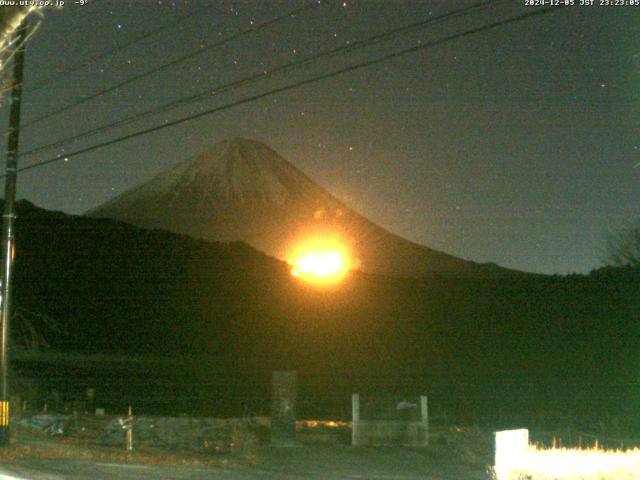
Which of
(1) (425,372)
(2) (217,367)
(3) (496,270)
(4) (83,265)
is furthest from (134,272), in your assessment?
(3) (496,270)

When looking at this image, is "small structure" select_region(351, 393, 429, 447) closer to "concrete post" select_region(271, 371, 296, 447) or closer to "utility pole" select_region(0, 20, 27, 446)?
"concrete post" select_region(271, 371, 296, 447)

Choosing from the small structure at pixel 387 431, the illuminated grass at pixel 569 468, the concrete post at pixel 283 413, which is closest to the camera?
the illuminated grass at pixel 569 468

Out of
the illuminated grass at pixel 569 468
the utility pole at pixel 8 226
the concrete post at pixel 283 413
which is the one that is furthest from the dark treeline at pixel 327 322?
the illuminated grass at pixel 569 468

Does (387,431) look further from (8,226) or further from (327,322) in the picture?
(327,322)

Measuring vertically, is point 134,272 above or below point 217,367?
above

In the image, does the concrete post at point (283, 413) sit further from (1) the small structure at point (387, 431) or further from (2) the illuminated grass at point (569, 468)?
(2) the illuminated grass at point (569, 468)

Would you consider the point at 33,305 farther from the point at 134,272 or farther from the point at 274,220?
the point at 274,220
